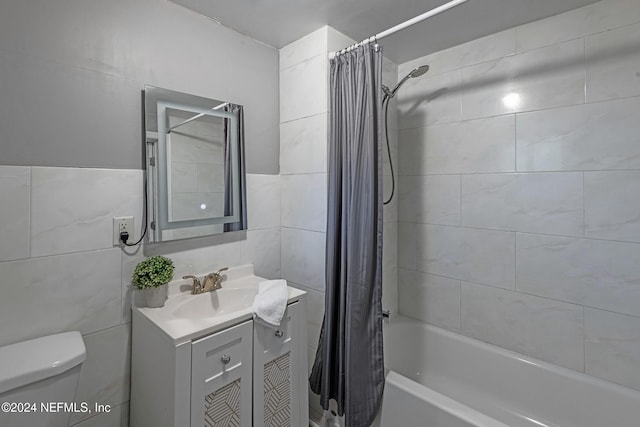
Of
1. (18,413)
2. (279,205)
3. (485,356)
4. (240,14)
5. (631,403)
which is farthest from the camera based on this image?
(279,205)

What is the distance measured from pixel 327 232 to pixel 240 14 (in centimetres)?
125

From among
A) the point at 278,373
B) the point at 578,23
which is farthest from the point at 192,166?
the point at 578,23

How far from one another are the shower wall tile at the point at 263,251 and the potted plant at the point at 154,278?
489 mm

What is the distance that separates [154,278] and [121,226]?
277 millimetres

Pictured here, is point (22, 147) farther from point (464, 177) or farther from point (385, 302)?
point (464, 177)

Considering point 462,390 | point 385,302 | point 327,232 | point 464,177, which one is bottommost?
point 462,390

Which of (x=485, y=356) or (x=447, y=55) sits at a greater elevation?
(x=447, y=55)

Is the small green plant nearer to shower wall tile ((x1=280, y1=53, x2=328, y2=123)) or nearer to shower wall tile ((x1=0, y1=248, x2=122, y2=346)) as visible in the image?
shower wall tile ((x1=0, y1=248, x2=122, y2=346))

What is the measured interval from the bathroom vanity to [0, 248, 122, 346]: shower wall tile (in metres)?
0.14

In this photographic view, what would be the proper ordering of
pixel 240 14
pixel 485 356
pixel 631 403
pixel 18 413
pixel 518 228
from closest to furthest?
pixel 18 413 < pixel 631 403 < pixel 240 14 < pixel 518 228 < pixel 485 356

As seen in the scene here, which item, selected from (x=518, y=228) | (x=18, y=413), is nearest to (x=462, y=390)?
(x=518, y=228)

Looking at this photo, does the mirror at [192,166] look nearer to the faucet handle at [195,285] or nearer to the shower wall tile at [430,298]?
the faucet handle at [195,285]

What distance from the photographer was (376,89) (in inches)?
58.0

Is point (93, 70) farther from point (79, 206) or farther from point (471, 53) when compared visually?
point (471, 53)
